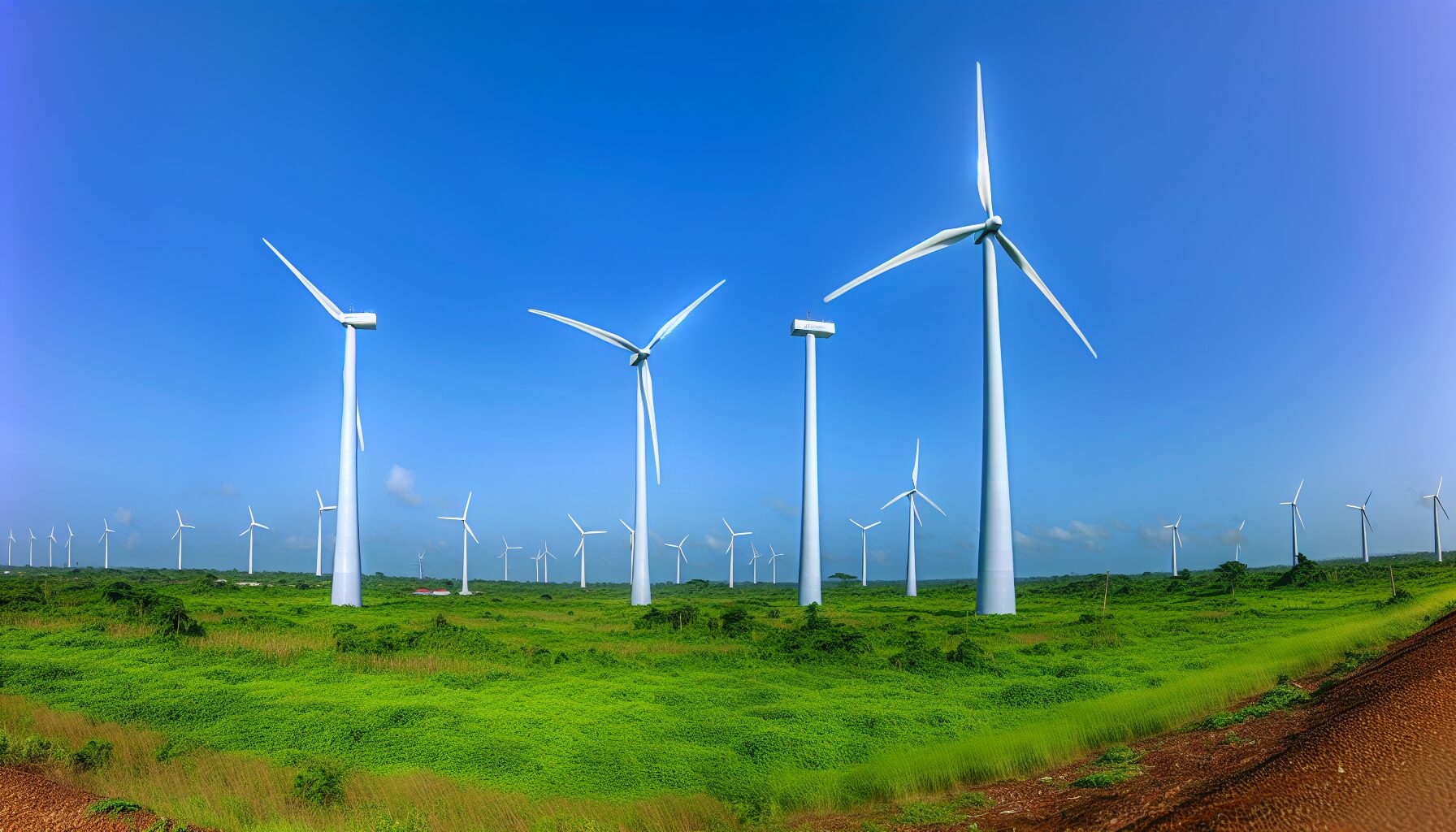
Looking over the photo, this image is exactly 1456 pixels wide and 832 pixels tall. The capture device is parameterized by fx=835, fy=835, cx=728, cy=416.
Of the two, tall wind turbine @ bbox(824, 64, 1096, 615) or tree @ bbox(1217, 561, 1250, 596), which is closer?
tall wind turbine @ bbox(824, 64, 1096, 615)

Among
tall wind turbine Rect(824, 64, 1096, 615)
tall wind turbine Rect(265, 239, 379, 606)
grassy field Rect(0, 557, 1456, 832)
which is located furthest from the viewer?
tall wind turbine Rect(265, 239, 379, 606)

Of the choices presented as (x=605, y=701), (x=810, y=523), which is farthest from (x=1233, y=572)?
(x=605, y=701)

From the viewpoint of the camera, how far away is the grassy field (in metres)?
16.5

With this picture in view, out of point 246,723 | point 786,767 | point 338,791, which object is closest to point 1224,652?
point 786,767

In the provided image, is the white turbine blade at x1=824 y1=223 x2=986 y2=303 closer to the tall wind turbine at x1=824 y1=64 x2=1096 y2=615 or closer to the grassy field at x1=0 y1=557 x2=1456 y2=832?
the tall wind turbine at x1=824 y1=64 x2=1096 y2=615

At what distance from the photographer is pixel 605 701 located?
24.9 m

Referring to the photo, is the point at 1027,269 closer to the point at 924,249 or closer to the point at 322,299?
the point at 924,249

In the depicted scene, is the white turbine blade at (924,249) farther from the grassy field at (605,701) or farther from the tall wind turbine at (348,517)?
the tall wind turbine at (348,517)

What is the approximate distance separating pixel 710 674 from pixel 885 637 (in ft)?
35.5

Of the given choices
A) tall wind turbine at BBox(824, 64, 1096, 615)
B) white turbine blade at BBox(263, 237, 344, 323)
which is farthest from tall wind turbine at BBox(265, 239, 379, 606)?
tall wind turbine at BBox(824, 64, 1096, 615)

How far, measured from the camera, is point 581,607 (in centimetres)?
6819

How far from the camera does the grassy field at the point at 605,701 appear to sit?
54.2 ft

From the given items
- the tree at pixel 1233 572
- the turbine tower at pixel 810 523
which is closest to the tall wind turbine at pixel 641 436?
the turbine tower at pixel 810 523

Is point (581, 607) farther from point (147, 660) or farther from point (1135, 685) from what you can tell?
point (1135, 685)
